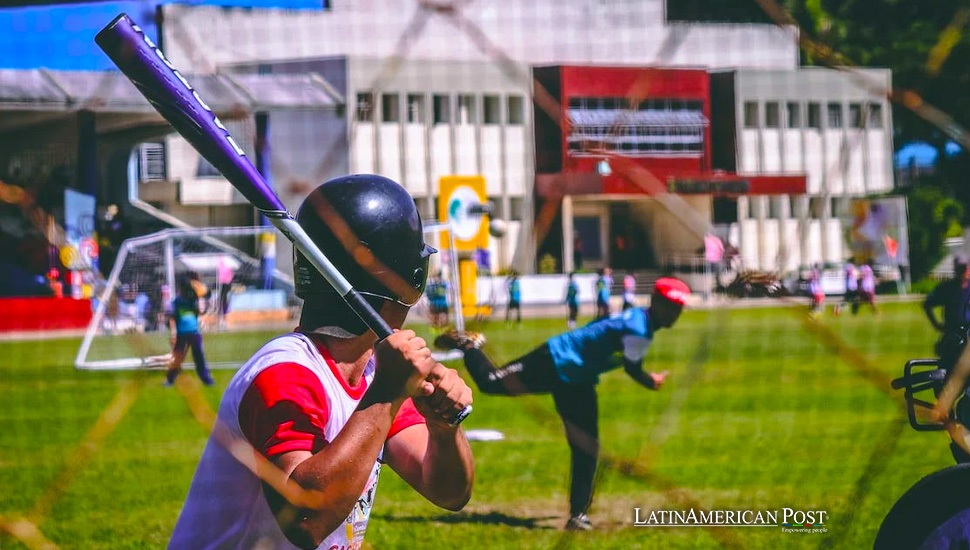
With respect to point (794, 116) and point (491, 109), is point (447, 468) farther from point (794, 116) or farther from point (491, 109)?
point (794, 116)

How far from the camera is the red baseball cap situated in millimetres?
6410

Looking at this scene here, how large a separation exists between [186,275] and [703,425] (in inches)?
288

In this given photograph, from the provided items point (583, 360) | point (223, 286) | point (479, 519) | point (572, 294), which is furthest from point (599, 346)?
point (572, 294)

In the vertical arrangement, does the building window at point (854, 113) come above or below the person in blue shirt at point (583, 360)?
above

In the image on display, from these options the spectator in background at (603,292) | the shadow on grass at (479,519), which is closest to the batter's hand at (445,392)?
the shadow on grass at (479,519)

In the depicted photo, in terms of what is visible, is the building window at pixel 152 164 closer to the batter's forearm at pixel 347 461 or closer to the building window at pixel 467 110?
the building window at pixel 467 110

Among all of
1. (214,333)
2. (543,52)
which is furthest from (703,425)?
(214,333)

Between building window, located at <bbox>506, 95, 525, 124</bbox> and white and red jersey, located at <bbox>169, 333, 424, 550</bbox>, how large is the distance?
68.7 inches

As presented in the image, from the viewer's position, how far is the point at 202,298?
50.0ft

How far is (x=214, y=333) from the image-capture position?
57.4 feet

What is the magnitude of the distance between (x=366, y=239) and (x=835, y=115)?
3127 mm

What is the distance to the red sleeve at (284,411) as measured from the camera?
214 centimetres

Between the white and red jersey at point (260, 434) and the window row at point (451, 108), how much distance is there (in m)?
1.85

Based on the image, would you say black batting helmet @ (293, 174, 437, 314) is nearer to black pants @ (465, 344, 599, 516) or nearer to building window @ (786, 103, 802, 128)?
building window @ (786, 103, 802, 128)
